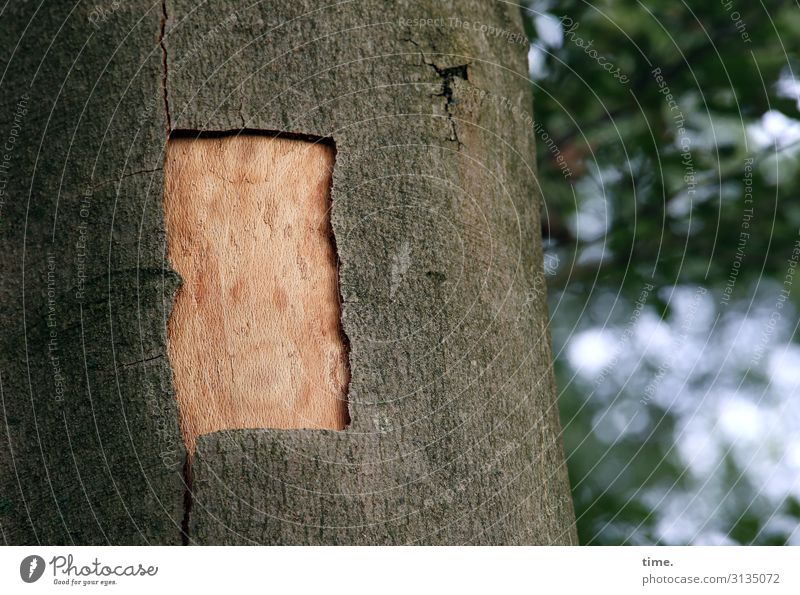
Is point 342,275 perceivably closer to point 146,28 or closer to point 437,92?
point 437,92

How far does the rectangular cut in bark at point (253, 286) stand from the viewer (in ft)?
3.23

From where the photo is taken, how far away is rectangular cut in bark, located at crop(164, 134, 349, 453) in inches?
38.8

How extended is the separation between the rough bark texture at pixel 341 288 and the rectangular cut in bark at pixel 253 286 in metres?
0.02

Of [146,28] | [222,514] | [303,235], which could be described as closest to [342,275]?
[303,235]

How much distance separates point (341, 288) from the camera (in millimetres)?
1004
